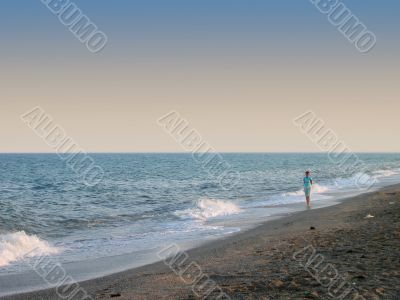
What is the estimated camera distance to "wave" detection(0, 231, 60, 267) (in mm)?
13766

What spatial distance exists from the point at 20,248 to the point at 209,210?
12.5 meters

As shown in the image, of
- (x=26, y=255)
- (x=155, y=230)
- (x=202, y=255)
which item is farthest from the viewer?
(x=155, y=230)

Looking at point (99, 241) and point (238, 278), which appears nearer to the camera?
point (238, 278)

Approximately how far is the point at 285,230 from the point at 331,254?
5.87 meters

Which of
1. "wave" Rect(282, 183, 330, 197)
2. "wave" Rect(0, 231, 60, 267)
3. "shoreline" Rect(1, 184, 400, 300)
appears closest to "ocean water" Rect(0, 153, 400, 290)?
"wave" Rect(0, 231, 60, 267)

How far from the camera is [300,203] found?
2892cm

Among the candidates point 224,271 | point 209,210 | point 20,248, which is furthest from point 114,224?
point 224,271

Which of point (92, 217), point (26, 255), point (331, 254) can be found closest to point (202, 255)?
point (331, 254)

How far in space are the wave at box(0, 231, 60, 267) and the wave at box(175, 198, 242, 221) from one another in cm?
917

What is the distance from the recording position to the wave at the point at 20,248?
1377cm

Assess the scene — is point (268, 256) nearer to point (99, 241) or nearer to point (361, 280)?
point (361, 280)

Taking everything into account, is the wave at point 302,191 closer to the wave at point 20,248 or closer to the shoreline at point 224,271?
the shoreline at point 224,271

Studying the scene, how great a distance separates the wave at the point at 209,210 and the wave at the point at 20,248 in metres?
9.17

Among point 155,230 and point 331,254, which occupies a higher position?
point 155,230
